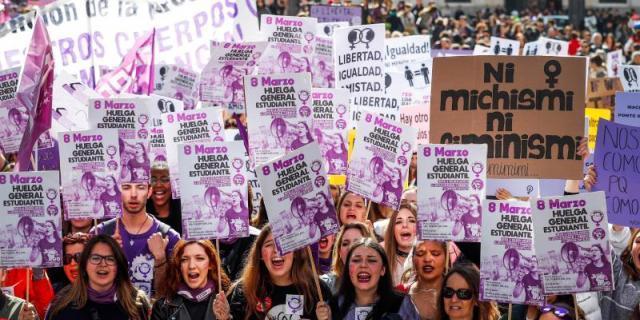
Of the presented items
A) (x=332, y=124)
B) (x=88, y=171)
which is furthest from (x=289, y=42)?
(x=88, y=171)

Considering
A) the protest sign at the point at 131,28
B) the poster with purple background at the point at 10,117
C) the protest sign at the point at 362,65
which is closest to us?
the poster with purple background at the point at 10,117

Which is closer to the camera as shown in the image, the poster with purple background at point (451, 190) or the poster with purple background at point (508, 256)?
the poster with purple background at point (508, 256)

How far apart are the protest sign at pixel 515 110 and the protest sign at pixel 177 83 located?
4.78 meters


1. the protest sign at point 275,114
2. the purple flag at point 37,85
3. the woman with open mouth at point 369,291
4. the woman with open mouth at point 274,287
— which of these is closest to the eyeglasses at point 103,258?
the woman with open mouth at point 274,287

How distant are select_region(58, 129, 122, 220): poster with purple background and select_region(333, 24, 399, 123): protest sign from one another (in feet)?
11.6

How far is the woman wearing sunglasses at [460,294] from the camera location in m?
7.55

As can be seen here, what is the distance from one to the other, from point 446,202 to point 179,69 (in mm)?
5529

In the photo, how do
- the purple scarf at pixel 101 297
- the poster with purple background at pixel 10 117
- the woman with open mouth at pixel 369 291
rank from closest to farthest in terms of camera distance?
the woman with open mouth at pixel 369 291 < the purple scarf at pixel 101 297 < the poster with purple background at pixel 10 117

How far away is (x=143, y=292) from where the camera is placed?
8.07 m

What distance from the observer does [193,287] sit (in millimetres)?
8039

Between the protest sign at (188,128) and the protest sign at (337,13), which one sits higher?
the protest sign at (337,13)

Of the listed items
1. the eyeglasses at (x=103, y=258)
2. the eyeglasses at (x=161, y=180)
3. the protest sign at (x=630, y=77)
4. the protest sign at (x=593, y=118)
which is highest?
the protest sign at (x=630, y=77)

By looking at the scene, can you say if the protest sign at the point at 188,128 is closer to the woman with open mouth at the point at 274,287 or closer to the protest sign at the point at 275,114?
the protest sign at the point at 275,114

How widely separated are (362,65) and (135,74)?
201cm
